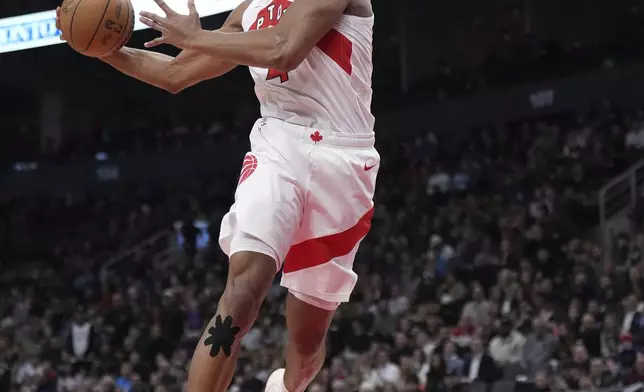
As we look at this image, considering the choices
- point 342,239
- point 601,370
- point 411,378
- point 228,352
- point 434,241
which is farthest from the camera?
point 434,241

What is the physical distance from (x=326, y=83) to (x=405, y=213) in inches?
427

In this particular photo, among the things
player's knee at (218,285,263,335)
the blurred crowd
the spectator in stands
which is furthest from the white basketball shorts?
the spectator in stands

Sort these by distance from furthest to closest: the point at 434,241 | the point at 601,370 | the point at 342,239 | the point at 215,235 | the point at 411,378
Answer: the point at 215,235
the point at 434,241
the point at 411,378
the point at 601,370
the point at 342,239

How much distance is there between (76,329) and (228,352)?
1075cm

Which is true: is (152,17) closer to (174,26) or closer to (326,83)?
(174,26)

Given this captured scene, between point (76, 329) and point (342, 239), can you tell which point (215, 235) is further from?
point (342, 239)

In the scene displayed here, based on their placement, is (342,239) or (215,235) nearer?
(342,239)

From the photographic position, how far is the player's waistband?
12.3 feet

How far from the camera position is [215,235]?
54.1ft

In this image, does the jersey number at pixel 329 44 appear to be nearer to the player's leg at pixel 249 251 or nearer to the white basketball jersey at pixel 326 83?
the white basketball jersey at pixel 326 83

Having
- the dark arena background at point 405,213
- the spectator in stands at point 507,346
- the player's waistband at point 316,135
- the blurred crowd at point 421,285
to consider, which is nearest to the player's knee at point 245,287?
the player's waistband at point 316,135

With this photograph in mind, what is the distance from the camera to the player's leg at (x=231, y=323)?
341 centimetres

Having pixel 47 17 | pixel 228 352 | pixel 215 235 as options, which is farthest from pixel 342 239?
pixel 215 235

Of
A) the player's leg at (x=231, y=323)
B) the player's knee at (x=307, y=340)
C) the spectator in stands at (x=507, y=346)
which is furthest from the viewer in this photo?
the spectator in stands at (x=507, y=346)
